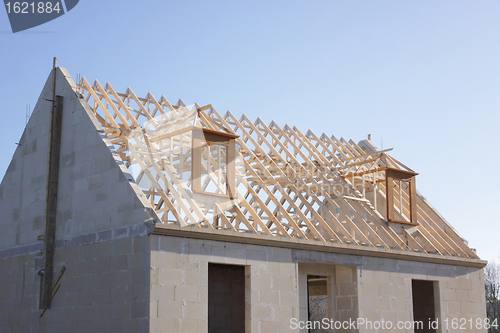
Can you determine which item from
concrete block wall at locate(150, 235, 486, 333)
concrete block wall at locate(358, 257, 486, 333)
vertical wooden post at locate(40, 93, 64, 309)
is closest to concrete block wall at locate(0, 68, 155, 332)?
vertical wooden post at locate(40, 93, 64, 309)

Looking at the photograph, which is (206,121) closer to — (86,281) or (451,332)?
(86,281)

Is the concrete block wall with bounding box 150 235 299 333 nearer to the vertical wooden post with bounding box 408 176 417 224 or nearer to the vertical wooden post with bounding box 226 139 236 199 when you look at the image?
the vertical wooden post with bounding box 226 139 236 199

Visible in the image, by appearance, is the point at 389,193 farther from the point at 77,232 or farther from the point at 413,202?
the point at 77,232

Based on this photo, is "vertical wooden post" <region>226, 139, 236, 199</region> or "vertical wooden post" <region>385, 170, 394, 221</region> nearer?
"vertical wooden post" <region>226, 139, 236, 199</region>

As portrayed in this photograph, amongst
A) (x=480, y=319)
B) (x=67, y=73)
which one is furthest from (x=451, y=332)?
(x=67, y=73)

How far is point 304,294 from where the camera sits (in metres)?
17.5

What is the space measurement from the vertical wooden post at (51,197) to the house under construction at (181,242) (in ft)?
0.10

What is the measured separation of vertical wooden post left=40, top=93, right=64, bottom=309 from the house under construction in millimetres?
30

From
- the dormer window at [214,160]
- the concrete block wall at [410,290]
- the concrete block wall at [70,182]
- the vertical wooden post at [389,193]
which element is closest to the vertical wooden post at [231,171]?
the dormer window at [214,160]

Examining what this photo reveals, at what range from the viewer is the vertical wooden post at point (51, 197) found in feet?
52.3

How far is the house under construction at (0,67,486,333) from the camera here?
1433 centimetres

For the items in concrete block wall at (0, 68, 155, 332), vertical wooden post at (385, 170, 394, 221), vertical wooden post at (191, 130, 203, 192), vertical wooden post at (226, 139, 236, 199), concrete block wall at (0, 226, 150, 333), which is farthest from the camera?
vertical wooden post at (385, 170, 394, 221)

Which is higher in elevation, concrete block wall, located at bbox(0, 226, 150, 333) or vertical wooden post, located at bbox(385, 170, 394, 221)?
vertical wooden post, located at bbox(385, 170, 394, 221)

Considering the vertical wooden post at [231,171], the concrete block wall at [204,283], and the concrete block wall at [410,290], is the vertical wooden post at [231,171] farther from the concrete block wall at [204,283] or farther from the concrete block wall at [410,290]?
the concrete block wall at [410,290]
